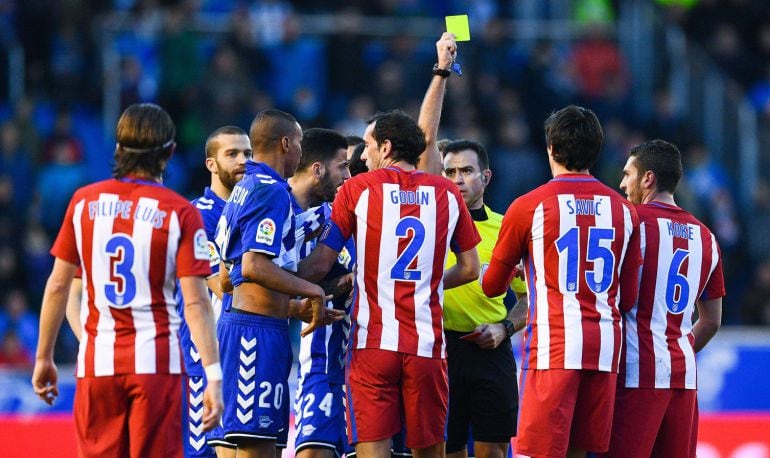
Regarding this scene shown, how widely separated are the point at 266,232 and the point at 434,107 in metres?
1.46

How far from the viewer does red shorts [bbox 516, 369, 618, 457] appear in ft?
22.9

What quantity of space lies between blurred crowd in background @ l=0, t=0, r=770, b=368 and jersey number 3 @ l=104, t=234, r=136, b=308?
8514 millimetres

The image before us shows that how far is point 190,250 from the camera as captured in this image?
626 cm

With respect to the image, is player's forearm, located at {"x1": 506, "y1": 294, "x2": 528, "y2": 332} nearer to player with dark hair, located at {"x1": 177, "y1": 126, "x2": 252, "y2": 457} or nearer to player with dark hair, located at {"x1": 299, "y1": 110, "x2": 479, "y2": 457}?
player with dark hair, located at {"x1": 299, "y1": 110, "x2": 479, "y2": 457}

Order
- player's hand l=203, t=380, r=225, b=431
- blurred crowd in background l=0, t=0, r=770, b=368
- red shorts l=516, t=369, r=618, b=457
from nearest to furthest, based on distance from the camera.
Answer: player's hand l=203, t=380, r=225, b=431 < red shorts l=516, t=369, r=618, b=457 < blurred crowd in background l=0, t=0, r=770, b=368

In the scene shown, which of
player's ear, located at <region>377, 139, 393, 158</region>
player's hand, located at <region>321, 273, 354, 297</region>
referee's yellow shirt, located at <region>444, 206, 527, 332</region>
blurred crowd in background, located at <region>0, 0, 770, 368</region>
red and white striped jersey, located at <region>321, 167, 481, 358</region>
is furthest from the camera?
blurred crowd in background, located at <region>0, 0, 770, 368</region>

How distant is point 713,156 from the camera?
1838 centimetres

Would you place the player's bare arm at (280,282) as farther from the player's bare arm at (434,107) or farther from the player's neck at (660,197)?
the player's neck at (660,197)

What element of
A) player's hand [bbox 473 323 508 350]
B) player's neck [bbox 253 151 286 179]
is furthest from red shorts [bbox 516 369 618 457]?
player's neck [bbox 253 151 286 179]

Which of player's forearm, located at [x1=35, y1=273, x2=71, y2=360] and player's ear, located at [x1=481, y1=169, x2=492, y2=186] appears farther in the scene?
player's ear, located at [x1=481, y1=169, x2=492, y2=186]

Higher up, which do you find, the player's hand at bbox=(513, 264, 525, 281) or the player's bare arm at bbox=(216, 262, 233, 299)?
the player's hand at bbox=(513, 264, 525, 281)

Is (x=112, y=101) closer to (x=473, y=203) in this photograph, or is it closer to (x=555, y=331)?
(x=473, y=203)

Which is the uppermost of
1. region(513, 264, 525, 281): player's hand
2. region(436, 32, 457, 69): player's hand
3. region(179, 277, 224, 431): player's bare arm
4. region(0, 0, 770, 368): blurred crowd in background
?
region(0, 0, 770, 368): blurred crowd in background

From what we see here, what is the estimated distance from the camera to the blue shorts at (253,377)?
738 cm
